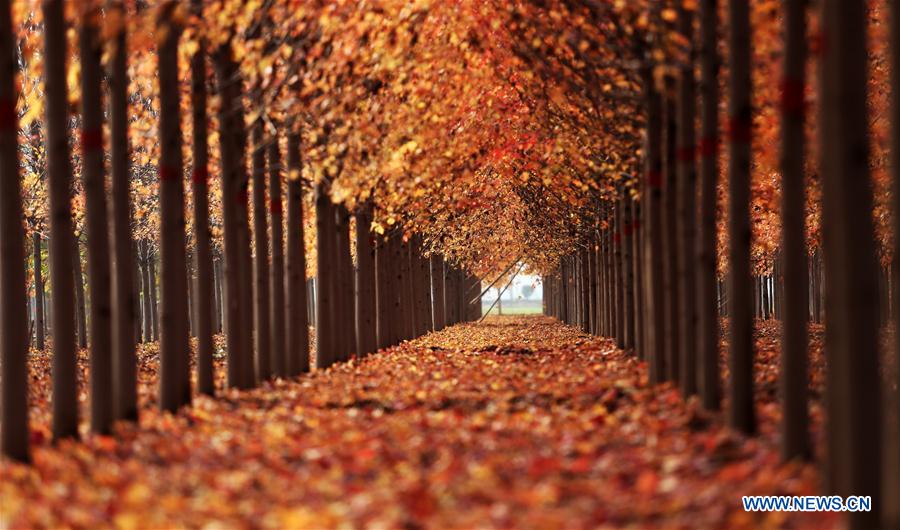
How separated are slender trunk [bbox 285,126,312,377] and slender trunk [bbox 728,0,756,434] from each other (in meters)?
10.3

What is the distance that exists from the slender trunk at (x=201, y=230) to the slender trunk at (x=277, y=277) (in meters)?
2.07

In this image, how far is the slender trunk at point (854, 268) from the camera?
7.08 meters

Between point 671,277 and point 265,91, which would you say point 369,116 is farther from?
point 671,277

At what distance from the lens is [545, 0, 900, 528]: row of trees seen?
7137mm

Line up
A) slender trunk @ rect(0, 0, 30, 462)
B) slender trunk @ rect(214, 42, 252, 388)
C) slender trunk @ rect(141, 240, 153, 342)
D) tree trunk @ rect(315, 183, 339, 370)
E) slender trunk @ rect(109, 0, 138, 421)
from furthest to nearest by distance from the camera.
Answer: slender trunk @ rect(141, 240, 153, 342) → tree trunk @ rect(315, 183, 339, 370) → slender trunk @ rect(214, 42, 252, 388) → slender trunk @ rect(109, 0, 138, 421) → slender trunk @ rect(0, 0, 30, 462)

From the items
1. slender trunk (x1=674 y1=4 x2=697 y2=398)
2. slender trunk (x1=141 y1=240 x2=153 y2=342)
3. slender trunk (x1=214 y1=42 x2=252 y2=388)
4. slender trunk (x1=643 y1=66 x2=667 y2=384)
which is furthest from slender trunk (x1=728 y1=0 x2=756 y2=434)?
slender trunk (x1=141 y1=240 x2=153 y2=342)

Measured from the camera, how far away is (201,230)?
15797 millimetres

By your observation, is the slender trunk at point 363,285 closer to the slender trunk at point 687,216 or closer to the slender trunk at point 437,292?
the slender trunk at point 687,216

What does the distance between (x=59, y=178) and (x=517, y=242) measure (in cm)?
4185

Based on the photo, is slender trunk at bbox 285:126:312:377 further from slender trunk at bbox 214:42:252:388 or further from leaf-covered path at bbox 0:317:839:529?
leaf-covered path at bbox 0:317:839:529

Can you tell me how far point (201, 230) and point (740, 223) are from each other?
805 centimetres

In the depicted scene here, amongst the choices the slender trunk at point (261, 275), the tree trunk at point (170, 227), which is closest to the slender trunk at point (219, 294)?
the slender trunk at point (261, 275)

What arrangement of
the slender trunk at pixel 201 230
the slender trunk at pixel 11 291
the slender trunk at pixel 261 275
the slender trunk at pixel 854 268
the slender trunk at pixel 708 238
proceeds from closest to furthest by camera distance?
the slender trunk at pixel 854 268
the slender trunk at pixel 11 291
the slender trunk at pixel 708 238
the slender trunk at pixel 201 230
the slender trunk at pixel 261 275

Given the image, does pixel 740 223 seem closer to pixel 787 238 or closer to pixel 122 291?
pixel 787 238
